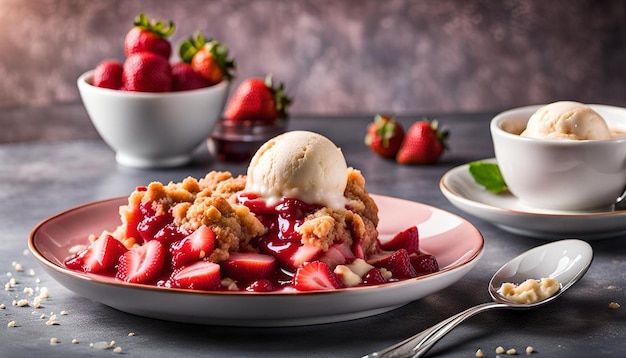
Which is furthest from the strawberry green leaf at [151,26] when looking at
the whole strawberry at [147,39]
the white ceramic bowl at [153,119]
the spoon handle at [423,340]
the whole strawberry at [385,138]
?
the spoon handle at [423,340]

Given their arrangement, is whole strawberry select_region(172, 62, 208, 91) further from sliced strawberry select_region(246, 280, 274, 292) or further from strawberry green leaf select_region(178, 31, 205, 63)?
sliced strawberry select_region(246, 280, 274, 292)

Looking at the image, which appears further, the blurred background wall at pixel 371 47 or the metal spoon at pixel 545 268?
the blurred background wall at pixel 371 47

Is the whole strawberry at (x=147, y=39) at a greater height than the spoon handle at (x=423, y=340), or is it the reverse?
the whole strawberry at (x=147, y=39)

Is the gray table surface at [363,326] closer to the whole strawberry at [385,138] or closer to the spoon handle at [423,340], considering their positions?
the spoon handle at [423,340]

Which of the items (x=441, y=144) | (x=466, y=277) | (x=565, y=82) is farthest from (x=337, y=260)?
(x=565, y=82)

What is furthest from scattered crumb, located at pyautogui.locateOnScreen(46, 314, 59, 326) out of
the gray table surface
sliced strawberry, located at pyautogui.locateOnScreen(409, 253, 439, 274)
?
sliced strawberry, located at pyautogui.locateOnScreen(409, 253, 439, 274)

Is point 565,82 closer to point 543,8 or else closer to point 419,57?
point 543,8
